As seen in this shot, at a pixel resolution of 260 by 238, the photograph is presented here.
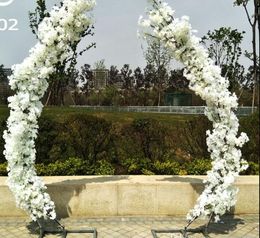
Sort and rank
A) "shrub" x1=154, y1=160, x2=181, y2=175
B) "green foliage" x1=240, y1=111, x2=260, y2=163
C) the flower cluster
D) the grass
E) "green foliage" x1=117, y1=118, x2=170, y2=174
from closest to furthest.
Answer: the flower cluster
"shrub" x1=154, y1=160, x2=181, y2=175
"green foliage" x1=117, y1=118, x2=170, y2=174
"green foliage" x1=240, y1=111, x2=260, y2=163
the grass

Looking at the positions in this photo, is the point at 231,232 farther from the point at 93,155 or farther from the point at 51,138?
the point at 51,138

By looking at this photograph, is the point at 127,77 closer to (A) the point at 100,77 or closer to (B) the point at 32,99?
(A) the point at 100,77

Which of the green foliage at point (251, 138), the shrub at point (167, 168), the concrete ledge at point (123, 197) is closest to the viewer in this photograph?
the concrete ledge at point (123, 197)

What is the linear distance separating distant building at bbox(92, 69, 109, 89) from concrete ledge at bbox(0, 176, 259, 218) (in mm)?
42682

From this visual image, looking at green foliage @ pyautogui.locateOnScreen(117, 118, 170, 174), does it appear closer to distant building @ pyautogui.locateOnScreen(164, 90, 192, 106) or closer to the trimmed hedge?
the trimmed hedge

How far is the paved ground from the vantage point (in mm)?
5949

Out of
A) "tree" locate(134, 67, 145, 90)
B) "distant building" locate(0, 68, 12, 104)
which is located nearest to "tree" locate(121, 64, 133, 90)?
"tree" locate(134, 67, 145, 90)

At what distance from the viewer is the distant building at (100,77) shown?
49.4 meters

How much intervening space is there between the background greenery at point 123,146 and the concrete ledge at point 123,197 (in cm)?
100

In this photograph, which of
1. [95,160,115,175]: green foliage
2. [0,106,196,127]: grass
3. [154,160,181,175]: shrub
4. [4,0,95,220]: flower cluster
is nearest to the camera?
[4,0,95,220]: flower cluster

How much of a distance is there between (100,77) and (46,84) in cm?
4467

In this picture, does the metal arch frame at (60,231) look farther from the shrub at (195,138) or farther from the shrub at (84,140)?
the shrub at (195,138)

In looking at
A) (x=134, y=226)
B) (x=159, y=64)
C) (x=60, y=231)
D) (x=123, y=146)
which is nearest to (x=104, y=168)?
(x=123, y=146)

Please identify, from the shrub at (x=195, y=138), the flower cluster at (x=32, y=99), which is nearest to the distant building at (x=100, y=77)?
the shrub at (x=195, y=138)
